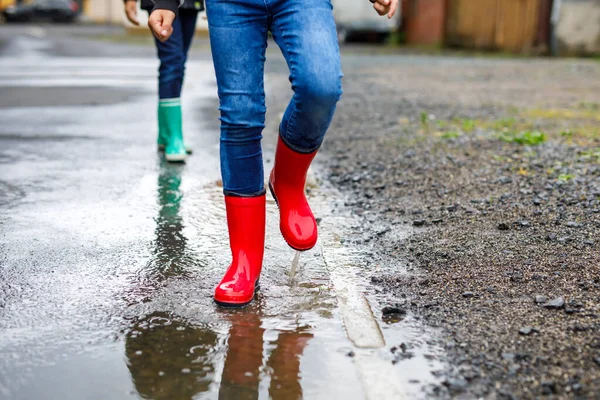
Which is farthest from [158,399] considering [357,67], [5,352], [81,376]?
[357,67]

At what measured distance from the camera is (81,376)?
8.05 ft

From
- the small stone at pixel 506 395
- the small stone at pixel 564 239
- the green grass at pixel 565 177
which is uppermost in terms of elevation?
the small stone at pixel 506 395

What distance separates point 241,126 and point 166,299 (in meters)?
0.71

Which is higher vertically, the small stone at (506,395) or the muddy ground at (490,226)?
the small stone at (506,395)

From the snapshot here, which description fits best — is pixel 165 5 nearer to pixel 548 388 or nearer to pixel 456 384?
pixel 456 384

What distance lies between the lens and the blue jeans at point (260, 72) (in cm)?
283

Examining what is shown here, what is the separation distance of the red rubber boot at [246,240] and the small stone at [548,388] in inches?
45.3

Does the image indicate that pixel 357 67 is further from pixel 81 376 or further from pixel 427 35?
pixel 81 376

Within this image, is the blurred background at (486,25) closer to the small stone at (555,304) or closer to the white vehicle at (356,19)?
the white vehicle at (356,19)

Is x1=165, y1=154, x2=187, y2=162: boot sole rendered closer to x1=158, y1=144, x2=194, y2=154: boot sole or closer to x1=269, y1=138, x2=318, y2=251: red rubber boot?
x1=158, y1=144, x2=194, y2=154: boot sole

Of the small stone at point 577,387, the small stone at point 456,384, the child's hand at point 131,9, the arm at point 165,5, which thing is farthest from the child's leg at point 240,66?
the child's hand at point 131,9

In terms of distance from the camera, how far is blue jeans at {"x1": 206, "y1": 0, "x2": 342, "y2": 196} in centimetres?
283

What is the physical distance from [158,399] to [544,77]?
12.1m

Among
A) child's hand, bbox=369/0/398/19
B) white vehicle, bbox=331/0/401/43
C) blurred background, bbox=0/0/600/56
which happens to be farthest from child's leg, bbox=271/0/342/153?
white vehicle, bbox=331/0/401/43
